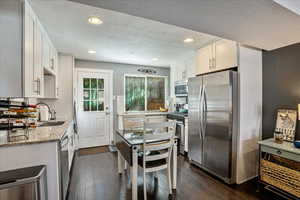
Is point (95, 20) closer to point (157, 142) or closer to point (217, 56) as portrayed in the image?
point (157, 142)

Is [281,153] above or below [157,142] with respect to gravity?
below

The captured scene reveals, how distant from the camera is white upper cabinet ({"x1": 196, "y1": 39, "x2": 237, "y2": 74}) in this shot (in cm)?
251

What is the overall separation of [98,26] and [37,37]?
0.81 meters

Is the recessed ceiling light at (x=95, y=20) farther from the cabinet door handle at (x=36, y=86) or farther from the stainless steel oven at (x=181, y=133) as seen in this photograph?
the stainless steel oven at (x=181, y=133)

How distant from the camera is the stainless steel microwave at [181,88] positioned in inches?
163

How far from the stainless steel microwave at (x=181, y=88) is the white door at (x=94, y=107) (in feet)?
6.65

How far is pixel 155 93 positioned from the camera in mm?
5289

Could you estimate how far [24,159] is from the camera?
1.56 m

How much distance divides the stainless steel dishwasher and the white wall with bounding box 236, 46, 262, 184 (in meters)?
2.65

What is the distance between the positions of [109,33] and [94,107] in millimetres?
2574

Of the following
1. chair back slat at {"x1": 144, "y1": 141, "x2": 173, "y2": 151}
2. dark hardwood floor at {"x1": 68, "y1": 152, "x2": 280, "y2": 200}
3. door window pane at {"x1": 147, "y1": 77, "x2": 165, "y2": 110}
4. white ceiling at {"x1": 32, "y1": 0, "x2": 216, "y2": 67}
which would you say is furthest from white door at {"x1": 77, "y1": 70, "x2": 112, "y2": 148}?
chair back slat at {"x1": 144, "y1": 141, "x2": 173, "y2": 151}

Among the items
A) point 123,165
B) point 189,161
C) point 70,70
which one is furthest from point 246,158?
point 70,70

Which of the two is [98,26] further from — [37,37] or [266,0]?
[266,0]

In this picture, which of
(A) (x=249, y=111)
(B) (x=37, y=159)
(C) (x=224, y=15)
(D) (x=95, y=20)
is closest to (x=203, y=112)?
(A) (x=249, y=111)
